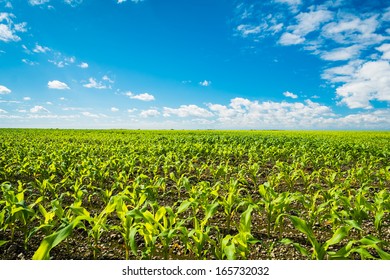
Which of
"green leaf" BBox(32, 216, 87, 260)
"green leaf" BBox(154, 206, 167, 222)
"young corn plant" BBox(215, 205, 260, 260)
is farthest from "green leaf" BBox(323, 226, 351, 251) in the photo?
"green leaf" BBox(32, 216, 87, 260)

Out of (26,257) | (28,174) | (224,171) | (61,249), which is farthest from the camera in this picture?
(28,174)

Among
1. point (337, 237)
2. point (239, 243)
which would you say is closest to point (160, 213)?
point (239, 243)

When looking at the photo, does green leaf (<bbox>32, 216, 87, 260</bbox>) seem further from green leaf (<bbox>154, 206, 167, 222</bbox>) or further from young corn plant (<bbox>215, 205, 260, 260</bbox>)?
young corn plant (<bbox>215, 205, 260, 260</bbox>)

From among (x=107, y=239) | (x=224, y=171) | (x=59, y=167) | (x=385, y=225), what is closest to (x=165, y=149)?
(x=59, y=167)

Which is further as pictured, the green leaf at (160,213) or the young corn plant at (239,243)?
the green leaf at (160,213)

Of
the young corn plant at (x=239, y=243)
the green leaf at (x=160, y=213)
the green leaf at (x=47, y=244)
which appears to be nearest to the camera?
the green leaf at (x=47, y=244)

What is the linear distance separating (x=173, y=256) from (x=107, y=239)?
1067 millimetres

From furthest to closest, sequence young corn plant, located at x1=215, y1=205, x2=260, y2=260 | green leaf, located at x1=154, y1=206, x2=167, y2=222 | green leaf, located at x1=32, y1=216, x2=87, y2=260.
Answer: green leaf, located at x1=154, y1=206, x2=167, y2=222
young corn plant, located at x1=215, y1=205, x2=260, y2=260
green leaf, located at x1=32, y1=216, x2=87, y2=260

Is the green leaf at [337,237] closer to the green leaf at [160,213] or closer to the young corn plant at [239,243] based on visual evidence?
the young corn plant at [239,243]

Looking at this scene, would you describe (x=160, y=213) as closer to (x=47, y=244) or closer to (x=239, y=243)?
(x=239, y=243)

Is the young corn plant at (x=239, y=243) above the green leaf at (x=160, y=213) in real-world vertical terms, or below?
below

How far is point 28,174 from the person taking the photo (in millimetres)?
7020

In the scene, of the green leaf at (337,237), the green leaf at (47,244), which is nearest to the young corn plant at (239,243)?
the green leaf at (337,237)

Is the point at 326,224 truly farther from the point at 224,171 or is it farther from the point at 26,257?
the point at 26,257
